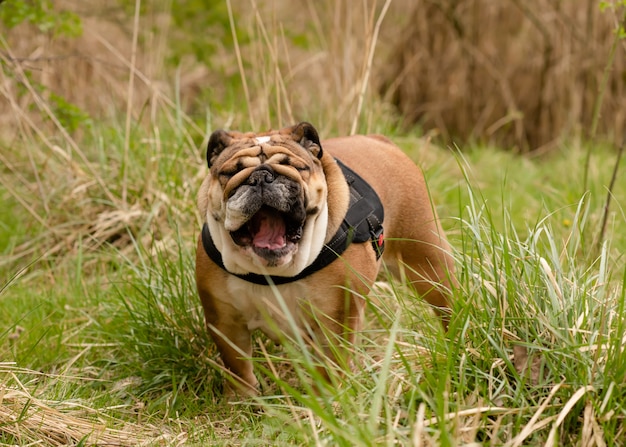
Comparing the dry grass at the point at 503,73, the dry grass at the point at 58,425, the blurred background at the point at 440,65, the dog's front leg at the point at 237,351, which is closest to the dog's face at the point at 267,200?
the dog's front leg at the point at 237,351

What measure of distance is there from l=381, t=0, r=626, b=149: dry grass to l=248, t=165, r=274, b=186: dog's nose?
5.73 metres

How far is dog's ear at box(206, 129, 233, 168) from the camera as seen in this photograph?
375 cm

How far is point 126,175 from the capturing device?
5.57 metres

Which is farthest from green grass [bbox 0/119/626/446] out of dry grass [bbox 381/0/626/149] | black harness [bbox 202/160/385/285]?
dry grass [bbox 381/0/626/149]

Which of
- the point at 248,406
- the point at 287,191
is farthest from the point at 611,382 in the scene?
the point at 248,406

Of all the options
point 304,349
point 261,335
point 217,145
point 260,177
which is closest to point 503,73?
point 261,335

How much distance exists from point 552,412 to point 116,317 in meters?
2.36

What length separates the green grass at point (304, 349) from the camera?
2.73 metres

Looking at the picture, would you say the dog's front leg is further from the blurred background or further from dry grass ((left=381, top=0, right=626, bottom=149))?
dry grass ((left=381, top=0, right=626, bottom=149))

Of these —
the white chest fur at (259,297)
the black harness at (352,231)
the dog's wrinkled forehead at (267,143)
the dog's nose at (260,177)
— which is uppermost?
the dog's wrinkled forehead at (267,143)

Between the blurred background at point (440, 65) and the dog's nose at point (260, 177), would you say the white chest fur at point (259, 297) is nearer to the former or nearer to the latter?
the dog's nose at point (260, 177)

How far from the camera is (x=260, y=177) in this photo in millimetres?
3352

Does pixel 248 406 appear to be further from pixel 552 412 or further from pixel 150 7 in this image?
pixel 150 7

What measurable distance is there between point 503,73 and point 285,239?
6.44 meters
